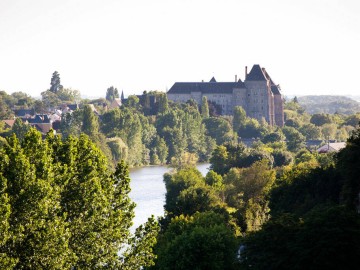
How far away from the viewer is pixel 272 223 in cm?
3334

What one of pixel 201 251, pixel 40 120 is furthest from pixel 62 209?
pixel 40 120

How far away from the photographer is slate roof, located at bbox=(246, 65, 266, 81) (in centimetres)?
16625

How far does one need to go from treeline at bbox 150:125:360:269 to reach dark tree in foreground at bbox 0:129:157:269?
4.56 meters

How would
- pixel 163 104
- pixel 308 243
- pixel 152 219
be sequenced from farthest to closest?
pixel 163 104, pixel 152 219, pixel 308 243

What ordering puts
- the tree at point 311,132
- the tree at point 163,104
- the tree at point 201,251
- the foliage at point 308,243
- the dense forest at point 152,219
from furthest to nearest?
the tree at point 163,104 → the tree at point 311,132 → the tree at point 201,251 → the foliage at point 308,243 → the dense forest at point 152,219

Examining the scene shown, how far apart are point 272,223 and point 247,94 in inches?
5472

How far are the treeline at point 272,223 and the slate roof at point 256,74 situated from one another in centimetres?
10564

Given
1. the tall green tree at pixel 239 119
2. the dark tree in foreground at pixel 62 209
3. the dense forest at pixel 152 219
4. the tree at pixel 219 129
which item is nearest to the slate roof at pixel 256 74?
the tall green tree at pixel 239 119

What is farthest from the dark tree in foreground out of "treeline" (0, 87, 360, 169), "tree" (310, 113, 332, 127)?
"tree" (310, 113, 332, 127)

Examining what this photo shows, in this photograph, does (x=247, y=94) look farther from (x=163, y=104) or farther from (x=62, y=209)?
(x=62, y=209)

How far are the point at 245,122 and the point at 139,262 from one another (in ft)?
390

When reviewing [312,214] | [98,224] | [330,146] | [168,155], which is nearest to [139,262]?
[98,224]

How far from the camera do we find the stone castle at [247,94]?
166875 mm

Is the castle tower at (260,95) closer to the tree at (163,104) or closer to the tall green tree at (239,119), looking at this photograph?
the tall green tree at (239,119)
